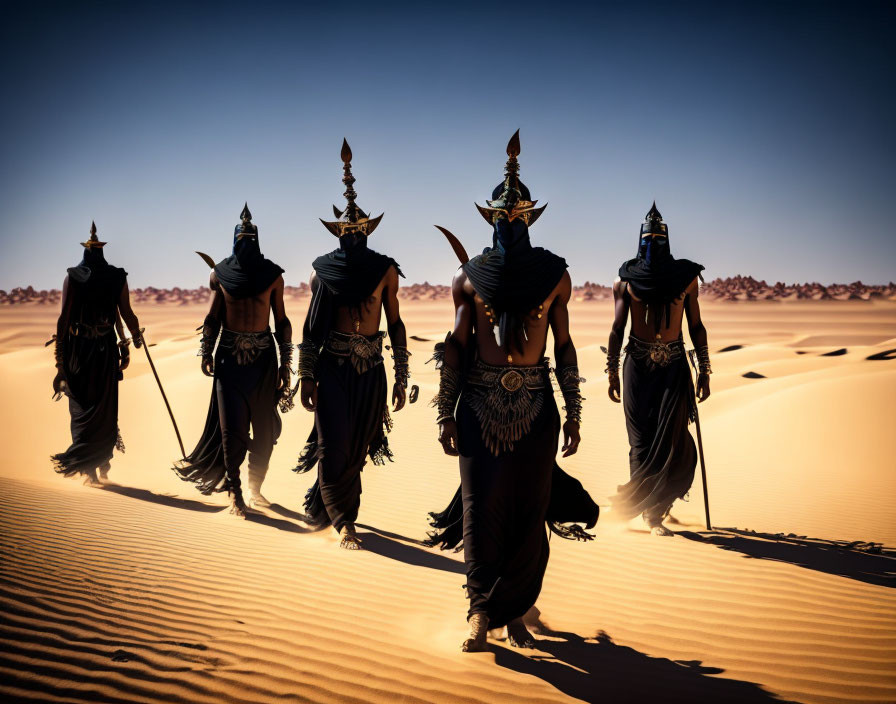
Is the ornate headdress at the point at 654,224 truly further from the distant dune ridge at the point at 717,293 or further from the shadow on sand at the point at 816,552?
the distant dune ridge at the point at 717,293

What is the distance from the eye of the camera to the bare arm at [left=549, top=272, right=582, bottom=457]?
159 inches

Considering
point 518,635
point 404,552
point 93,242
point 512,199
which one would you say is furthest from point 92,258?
point 518,635

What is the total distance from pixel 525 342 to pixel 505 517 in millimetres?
1054

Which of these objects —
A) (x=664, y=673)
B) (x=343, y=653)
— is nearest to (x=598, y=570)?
(x=664, y=673)

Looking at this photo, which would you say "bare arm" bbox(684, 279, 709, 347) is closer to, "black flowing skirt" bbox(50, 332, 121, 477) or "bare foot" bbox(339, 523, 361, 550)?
"bare foot" bbox(339, 523, 361, 550)

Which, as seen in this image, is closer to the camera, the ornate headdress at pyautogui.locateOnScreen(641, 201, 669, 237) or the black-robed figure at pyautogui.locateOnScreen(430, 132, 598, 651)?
the black-robed figure at pyautogui.locateOnScreen(430, 132, 598, 651)

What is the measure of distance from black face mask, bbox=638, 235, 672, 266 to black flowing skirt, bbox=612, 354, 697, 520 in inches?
38.2

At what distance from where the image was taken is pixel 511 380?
3922 mm

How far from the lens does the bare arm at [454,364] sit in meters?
3.95

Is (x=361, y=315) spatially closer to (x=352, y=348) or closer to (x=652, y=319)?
(x=352, y=348)

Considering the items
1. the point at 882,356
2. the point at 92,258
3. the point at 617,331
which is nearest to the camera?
the point at 617,331

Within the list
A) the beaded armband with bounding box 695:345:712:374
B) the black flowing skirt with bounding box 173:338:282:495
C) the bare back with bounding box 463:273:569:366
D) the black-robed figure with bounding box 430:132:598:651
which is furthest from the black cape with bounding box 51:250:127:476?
the beaded armband with bounding box 695:345:712:374

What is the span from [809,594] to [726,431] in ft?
22.6

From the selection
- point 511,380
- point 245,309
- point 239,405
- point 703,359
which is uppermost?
point 245,309
